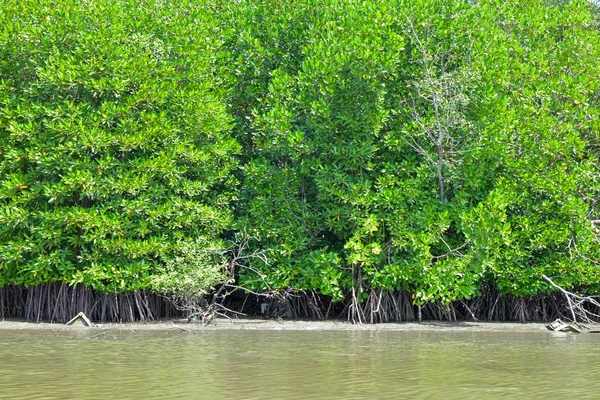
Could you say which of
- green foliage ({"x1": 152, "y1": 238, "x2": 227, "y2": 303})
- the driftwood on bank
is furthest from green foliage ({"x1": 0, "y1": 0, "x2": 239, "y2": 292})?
the driftwood on bank

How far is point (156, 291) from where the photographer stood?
16.4 meters

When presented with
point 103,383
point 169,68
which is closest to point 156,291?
point 169,68

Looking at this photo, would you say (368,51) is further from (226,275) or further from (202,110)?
(226,275)

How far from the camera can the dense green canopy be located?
15.6 metres

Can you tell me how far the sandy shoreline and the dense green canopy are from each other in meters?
0.64

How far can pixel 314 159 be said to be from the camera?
16.3m

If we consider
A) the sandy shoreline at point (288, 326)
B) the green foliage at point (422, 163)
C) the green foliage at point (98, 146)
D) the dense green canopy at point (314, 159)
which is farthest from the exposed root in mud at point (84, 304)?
the green foliage at point (422, 163)

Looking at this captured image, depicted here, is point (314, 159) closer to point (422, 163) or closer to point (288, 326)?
point (422, 163)

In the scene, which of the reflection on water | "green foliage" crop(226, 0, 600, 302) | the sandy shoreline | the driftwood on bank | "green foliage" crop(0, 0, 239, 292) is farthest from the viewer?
the driftwood on bank

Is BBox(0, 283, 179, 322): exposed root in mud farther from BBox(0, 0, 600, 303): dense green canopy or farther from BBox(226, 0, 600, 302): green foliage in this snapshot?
BBox(226, 0, 600, 302): green foliage

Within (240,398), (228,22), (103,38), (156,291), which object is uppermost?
(228,22)

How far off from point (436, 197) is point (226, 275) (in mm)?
4419

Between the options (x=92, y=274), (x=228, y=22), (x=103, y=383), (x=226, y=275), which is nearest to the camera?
(x=103, y=383)

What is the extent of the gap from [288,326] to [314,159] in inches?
128
